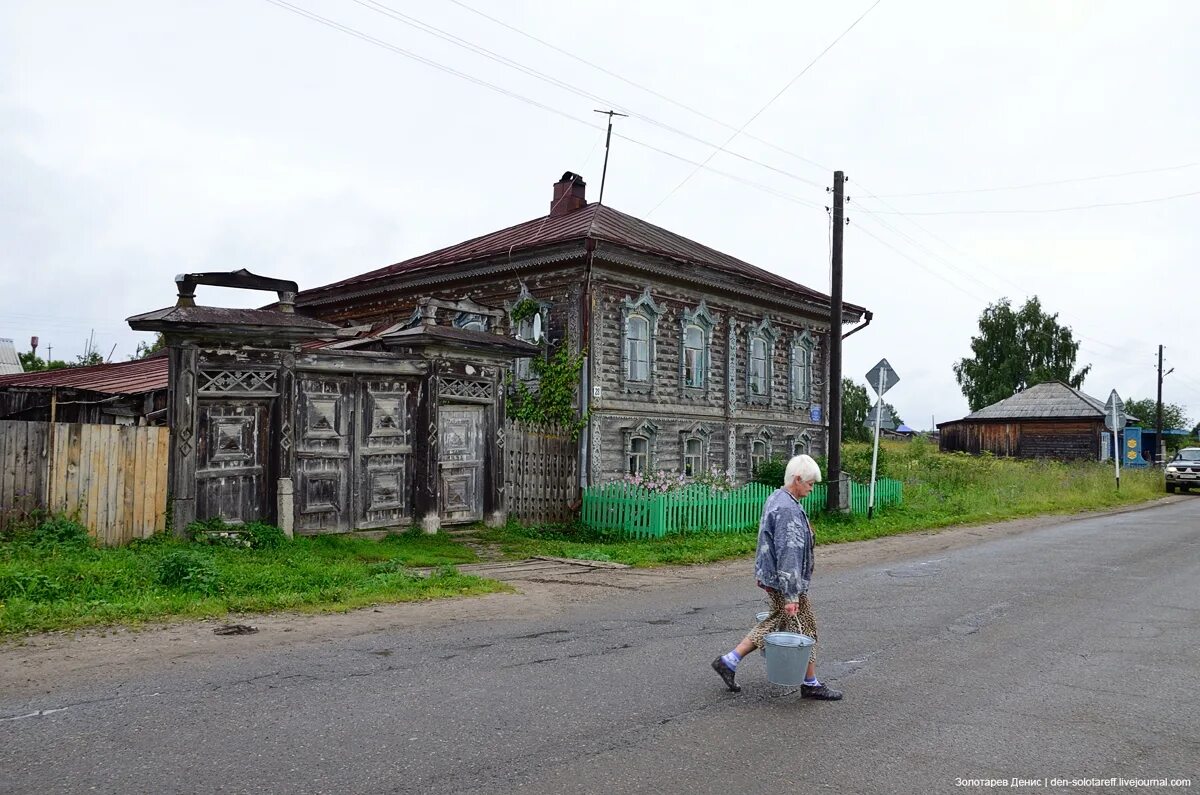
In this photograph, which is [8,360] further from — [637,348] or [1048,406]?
[1048,406]

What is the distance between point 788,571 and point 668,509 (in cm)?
1052

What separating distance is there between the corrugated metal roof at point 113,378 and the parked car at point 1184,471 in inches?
1289

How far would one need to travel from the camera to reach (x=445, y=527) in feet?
48.4

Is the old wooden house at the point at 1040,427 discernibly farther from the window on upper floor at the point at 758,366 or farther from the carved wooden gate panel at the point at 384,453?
the carved wooden gate panel at the point at 384,453

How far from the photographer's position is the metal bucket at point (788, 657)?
19.0ft

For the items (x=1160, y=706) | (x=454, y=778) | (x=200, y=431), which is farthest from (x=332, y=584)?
(x=1160, y=706)

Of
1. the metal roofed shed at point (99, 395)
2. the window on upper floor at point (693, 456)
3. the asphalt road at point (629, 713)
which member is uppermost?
the metal roofed shed at point (99, 395)

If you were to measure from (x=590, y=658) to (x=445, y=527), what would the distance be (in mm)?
8094

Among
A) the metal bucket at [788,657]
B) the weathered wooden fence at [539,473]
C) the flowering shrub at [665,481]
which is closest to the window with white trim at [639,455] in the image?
the flowering shrub at [665,481]

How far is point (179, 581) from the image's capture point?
931 centimetres

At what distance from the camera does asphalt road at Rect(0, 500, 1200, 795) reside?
14.7ft

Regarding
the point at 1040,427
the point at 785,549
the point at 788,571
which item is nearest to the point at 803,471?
the point at 785,549

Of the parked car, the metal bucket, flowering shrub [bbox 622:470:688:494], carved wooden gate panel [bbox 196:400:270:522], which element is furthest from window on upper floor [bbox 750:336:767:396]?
the parked car

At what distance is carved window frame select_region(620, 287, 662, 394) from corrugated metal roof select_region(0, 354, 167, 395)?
29.0 feet
